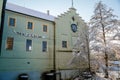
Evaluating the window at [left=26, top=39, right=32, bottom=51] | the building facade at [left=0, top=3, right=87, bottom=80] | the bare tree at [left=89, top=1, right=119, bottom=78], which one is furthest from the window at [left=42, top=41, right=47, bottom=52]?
the bare tree at [left=89, top=1, right=119, bottom=78]

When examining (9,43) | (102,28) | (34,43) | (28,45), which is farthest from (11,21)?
(102,28)

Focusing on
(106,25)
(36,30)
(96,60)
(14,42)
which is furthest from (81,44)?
(14,42)

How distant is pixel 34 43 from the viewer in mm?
15000

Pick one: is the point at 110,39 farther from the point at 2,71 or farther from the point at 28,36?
the point at 2,71

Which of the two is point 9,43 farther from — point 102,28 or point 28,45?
point 102,28

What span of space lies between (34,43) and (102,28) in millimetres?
8687

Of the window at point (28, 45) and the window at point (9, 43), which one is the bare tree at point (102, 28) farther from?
the window at point (9, 43)

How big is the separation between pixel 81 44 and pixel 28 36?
6618mm

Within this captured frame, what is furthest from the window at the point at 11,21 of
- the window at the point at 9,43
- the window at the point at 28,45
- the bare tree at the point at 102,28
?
the bare tree at the point at 102,28

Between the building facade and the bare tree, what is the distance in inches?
171

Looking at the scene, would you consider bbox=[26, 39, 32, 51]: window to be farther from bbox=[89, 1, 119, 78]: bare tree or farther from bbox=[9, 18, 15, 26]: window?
bbox=[89, 1, 119, 78]: bare tree

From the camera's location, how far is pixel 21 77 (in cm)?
1277

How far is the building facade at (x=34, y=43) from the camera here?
12918 millimetres

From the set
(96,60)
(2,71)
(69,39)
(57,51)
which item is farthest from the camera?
(69,39)
